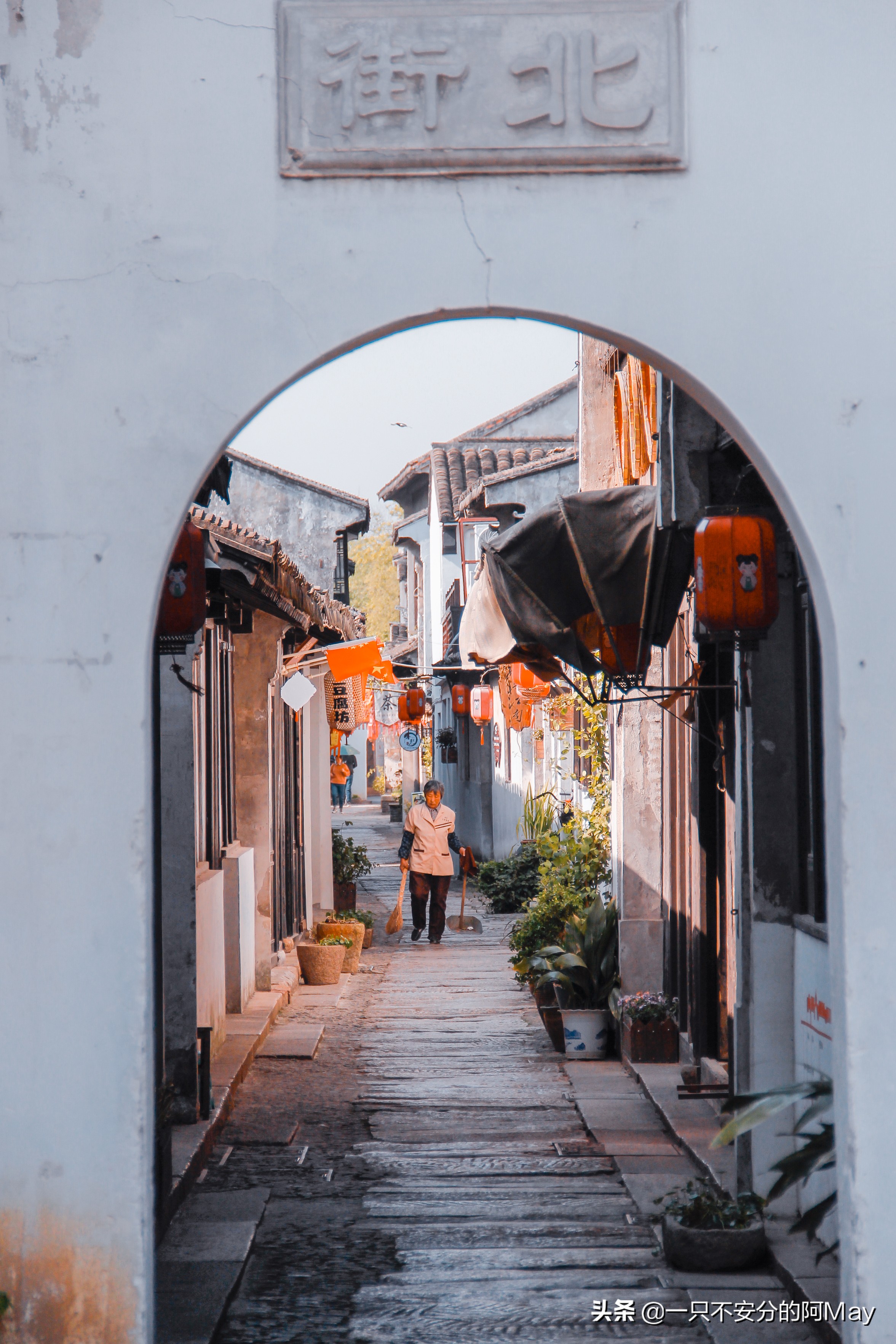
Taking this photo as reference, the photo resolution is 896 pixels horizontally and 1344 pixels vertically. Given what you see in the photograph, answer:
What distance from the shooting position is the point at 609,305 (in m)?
3.92

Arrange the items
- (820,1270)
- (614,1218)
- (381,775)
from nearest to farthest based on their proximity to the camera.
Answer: (820,1270) < (614,1218) < (381,775)

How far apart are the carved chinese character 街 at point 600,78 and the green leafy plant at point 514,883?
47.7ft

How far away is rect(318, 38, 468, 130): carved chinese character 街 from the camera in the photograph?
3963mm

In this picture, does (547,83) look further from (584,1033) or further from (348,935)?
(348,935)

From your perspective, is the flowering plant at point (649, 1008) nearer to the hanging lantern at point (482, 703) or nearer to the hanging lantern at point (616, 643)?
the hanging lantern at point (616, 643)

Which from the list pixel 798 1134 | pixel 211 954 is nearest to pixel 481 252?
pixel 798 1134

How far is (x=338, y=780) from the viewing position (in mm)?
25516

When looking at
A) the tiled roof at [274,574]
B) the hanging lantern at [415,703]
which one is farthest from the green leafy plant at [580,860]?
the hanging lantern at [415,703]

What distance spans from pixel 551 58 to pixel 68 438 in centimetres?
185

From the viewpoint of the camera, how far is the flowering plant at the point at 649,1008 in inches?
361

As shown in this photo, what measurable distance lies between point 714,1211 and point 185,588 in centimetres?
344

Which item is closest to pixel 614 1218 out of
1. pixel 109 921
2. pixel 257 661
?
pixel 109 921

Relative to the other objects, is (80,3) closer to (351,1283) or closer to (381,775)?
(351,1283)

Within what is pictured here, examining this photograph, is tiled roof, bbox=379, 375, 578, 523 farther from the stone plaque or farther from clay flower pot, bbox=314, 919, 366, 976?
the stone plaque
